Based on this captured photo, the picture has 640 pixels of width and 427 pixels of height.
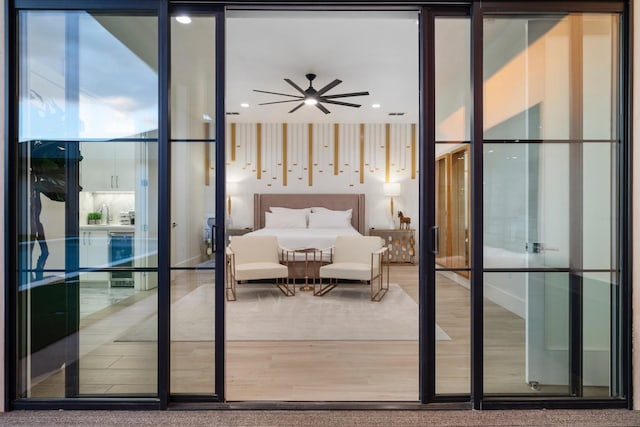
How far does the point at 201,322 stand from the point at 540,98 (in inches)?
89.6

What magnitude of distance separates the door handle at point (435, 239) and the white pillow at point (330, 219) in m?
5.06

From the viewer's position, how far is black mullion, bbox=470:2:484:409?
2086mm

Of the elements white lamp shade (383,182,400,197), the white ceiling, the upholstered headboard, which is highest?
the white ceiling

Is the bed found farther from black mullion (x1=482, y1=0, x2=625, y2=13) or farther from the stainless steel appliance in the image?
black mullion (x1=482, y1=0, x2=625, y2=13)

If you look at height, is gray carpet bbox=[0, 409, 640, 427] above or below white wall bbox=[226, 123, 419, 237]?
below

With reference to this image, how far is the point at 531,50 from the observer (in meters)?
2.13

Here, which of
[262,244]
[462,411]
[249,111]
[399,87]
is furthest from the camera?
[249,111]

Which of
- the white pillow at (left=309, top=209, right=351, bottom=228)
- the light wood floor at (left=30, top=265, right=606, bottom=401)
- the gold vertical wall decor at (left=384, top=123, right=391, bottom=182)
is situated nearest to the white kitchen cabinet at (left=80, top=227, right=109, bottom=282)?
the light wood floor at (left=30, top=265, right=606, bottom=401)

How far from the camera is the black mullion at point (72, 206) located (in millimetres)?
2127

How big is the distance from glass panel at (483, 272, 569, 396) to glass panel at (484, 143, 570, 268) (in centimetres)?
12

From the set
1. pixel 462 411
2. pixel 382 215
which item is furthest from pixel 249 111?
pixel 462 411

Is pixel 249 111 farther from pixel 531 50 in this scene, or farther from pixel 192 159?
Answer: pixel 531 50

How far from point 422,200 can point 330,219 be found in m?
5.13

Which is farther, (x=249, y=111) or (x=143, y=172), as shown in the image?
(x=249, y=111)
